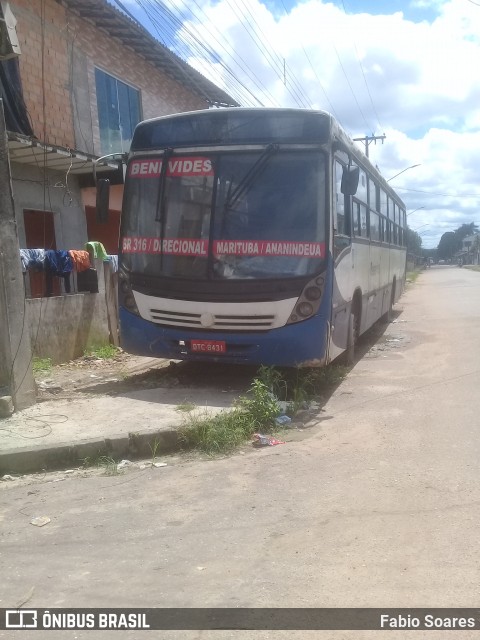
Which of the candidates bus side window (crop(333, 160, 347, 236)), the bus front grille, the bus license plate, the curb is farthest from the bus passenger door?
the curb

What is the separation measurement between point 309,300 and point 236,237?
3.55ft

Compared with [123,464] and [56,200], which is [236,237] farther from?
[56,200]

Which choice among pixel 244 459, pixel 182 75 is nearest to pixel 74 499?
pixel 244 459

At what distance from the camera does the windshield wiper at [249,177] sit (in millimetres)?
6906

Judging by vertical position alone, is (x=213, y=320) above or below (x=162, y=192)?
below

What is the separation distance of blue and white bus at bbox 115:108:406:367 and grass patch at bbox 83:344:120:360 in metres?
2.26

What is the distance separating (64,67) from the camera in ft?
40.1

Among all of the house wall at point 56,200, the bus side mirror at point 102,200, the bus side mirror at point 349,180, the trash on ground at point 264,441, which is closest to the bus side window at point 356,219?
the bus side mirror at point 349,180

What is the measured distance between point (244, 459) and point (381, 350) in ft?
21.4

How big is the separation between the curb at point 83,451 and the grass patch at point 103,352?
167 inches

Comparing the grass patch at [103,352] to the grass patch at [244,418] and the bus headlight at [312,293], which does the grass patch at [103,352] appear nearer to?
the grass patch at [244,418]

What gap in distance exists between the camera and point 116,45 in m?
14.0

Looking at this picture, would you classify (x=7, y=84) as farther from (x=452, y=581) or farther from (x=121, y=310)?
(x=452, y=581)

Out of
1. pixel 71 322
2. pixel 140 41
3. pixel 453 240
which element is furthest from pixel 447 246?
pixel 71 322
